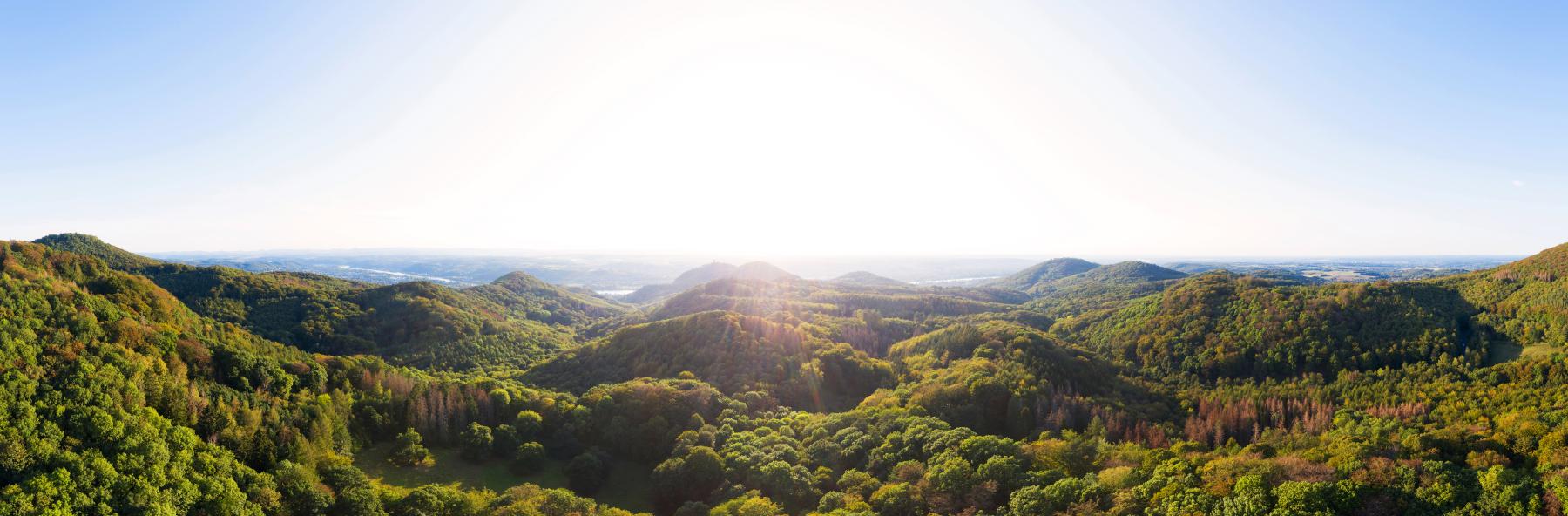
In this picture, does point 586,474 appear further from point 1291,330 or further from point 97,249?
point 97,249

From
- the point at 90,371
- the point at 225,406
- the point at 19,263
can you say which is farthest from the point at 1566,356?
the point at 19,263

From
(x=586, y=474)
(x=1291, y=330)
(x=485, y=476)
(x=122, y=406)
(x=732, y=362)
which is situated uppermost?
(x=122, y=406)

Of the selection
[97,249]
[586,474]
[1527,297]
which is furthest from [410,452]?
[97,249]

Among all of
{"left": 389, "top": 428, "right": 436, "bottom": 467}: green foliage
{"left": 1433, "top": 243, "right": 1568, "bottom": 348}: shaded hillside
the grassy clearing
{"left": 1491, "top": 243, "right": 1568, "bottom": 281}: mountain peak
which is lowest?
the grassy clearing

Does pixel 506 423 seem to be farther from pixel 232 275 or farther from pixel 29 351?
pixel 232 275

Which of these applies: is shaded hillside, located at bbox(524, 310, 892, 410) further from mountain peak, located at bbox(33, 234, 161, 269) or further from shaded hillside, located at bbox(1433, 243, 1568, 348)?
mountain peak, located at bbox(33, 234, 161, 269)

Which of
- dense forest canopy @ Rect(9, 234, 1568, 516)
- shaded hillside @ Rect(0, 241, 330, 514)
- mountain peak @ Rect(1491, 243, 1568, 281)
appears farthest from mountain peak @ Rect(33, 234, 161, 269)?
mountain peak @ Rect(1491, 243, 1568, 281)

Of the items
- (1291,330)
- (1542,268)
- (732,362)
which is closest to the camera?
(1542,268)
